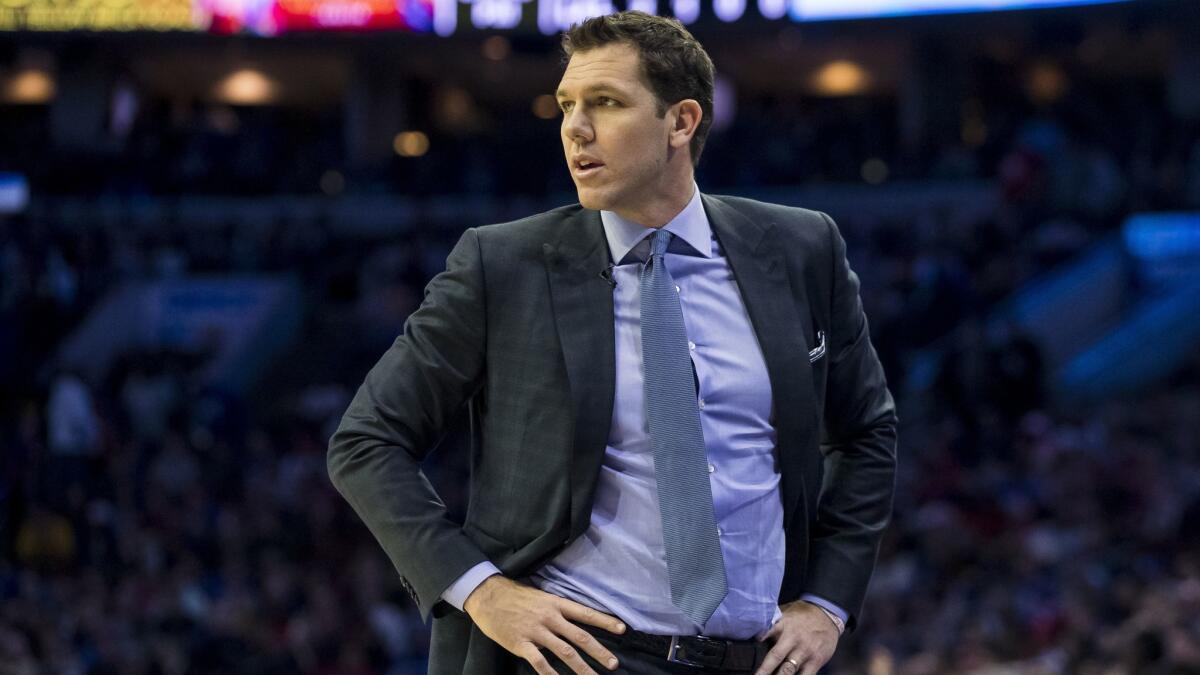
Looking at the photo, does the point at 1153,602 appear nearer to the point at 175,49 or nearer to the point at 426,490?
the point at 426,490

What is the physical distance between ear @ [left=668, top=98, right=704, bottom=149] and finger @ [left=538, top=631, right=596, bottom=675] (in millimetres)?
740

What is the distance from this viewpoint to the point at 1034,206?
518 inches

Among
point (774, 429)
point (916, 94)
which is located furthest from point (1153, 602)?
point (916, 94)

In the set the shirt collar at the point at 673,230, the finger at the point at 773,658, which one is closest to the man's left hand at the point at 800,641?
the finger at the point at 773,658

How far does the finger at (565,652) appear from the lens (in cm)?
211

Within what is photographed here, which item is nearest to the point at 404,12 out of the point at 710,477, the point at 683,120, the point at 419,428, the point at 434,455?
the point at 434,455

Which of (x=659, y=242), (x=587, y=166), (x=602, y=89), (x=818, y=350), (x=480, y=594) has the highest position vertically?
(x=602, y=89)

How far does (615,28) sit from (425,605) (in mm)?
865

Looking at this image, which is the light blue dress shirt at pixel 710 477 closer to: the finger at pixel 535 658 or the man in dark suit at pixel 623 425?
the man in dark suit at pixel 623 425

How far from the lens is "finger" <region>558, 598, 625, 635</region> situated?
214 cm

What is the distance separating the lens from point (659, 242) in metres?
2.32

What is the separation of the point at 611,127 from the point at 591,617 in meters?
0.69

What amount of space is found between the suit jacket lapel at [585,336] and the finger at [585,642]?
0.14 metres

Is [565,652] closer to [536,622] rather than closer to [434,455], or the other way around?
[536,622]
